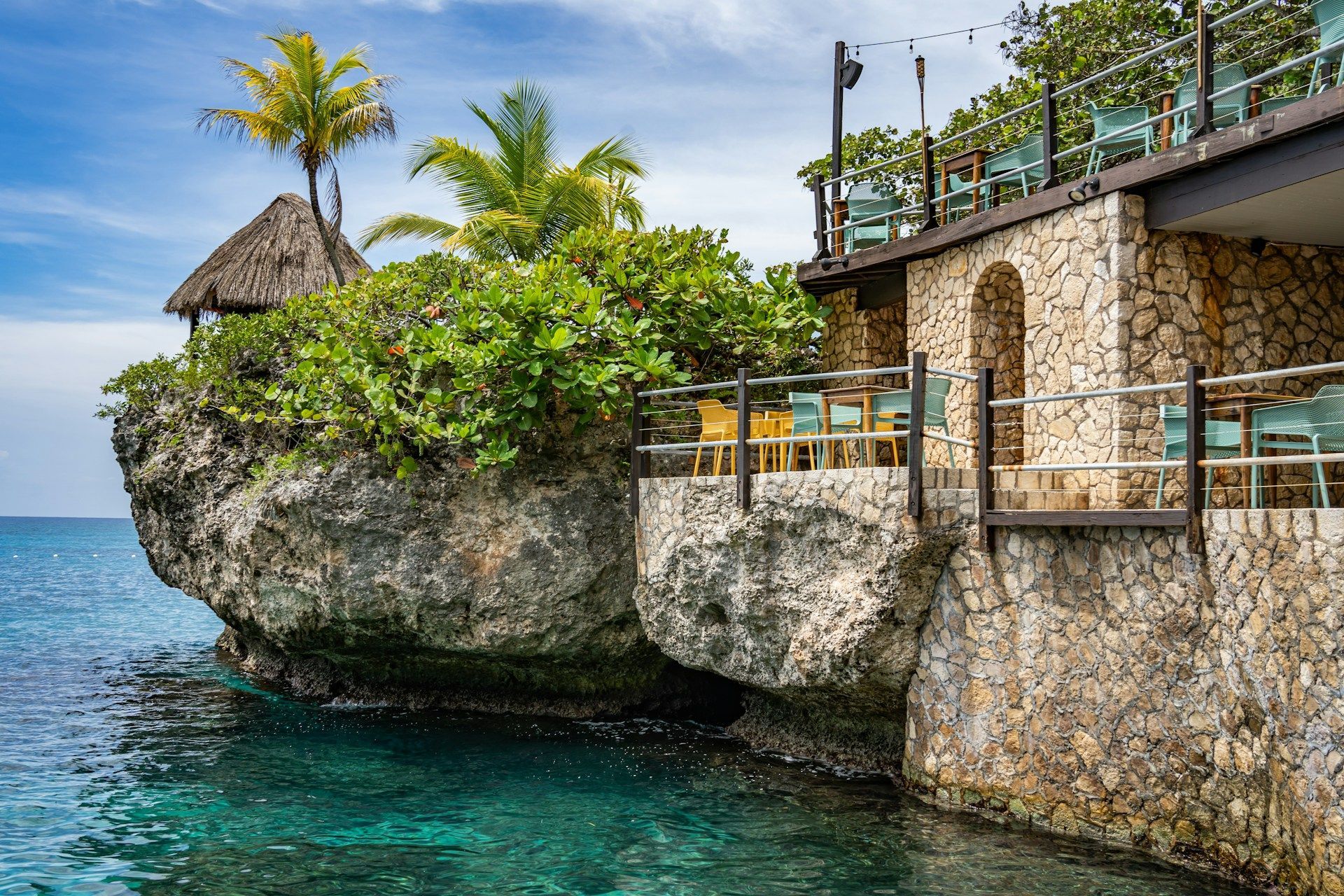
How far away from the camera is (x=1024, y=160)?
1248 cm

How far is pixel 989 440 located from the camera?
31.9 ft

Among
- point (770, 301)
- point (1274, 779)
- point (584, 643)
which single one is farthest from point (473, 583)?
point (1274, 779)

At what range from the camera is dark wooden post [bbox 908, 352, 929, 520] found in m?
9.93

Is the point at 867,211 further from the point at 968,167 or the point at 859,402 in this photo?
the point at 859,402

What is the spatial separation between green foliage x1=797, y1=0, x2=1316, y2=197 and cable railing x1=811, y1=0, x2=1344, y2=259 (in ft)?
0.16

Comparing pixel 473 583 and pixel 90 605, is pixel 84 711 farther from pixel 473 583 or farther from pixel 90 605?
pixel 90 605

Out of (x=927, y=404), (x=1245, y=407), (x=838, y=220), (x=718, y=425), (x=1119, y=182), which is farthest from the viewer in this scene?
(x=838, y=220)

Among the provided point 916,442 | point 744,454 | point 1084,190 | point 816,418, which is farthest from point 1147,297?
point 744,454

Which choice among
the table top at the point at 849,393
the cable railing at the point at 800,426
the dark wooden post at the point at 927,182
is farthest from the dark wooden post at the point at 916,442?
the dark wooden post at the point at 927,182

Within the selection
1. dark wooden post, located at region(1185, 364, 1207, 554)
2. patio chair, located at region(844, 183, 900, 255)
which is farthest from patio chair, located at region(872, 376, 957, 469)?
patio chair, located at region(844, 183, 900, 255)

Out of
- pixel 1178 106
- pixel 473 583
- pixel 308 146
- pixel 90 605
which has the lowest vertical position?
pixel 90 605

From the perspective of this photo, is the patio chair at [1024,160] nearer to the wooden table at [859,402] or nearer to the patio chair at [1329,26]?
the patio chair at [1329,26]

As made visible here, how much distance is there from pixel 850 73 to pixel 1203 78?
606 cm

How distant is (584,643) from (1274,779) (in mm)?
8263
